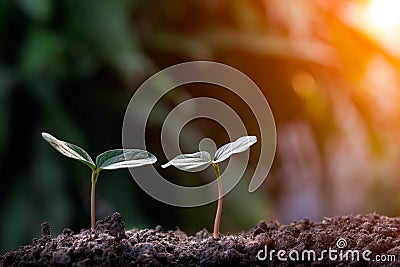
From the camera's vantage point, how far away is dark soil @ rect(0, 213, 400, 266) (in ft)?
1.37

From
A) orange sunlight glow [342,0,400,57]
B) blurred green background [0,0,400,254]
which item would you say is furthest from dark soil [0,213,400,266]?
orange sunlight glow [342,0,400,57]

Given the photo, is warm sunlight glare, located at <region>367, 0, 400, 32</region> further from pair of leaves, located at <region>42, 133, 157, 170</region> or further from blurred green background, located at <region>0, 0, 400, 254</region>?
pair of leaves, located at <region>42, 133, 157, 170</region>

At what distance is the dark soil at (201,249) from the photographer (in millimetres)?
417

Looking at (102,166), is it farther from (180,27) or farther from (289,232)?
(180,27)

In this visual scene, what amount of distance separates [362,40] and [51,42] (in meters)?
1.08

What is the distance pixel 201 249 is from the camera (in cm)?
44

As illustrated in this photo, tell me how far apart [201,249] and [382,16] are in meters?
2.03

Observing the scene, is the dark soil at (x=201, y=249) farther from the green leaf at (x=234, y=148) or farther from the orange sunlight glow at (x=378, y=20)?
the orange sunlight glow at (x=378, y=20)

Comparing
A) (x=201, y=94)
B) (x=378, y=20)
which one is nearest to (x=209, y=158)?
(x=201, y=94)

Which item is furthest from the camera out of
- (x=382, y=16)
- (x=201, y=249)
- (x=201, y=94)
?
(x=382, y=16)

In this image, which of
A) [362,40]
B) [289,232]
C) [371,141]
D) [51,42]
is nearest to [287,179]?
[371,141]

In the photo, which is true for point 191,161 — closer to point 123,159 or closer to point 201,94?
point 123,159

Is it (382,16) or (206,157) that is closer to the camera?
(206,157)

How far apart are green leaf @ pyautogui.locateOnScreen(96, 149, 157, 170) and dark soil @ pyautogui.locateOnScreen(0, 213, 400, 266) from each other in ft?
0.14
